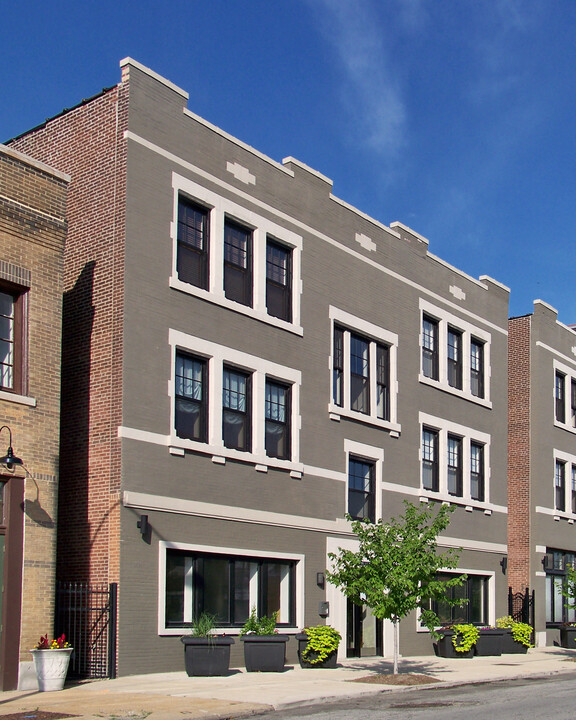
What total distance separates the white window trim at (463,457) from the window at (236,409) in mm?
7866

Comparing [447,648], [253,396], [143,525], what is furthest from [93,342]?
[447,648]

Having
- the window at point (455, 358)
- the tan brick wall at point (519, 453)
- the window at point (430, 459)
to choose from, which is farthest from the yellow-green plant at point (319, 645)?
the tan brick wall at point (519, 453)

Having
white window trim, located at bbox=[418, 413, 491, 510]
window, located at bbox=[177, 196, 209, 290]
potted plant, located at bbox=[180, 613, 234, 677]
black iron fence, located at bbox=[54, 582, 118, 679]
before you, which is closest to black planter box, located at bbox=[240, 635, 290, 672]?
potted plant, located at bbox=[180, 613, 234, 677]

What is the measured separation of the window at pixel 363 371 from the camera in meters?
27.0

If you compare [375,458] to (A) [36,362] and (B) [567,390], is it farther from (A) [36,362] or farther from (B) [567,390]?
(B) [567,390]

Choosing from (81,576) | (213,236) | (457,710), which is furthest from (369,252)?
(457,710)

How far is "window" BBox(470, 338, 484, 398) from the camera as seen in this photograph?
33750 millimetres

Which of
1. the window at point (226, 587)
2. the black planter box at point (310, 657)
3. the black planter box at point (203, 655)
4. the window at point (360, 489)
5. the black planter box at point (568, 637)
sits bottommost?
the black planter box at point (568, 637)

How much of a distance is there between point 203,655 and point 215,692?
8.37ft

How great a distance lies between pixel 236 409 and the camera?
2345 cm

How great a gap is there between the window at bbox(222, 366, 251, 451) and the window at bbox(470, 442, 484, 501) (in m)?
11.8

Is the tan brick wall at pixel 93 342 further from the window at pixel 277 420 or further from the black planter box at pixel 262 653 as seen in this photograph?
the window at pixel 277 420

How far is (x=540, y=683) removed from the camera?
22.0 metres

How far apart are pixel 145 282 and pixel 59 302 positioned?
252cm
